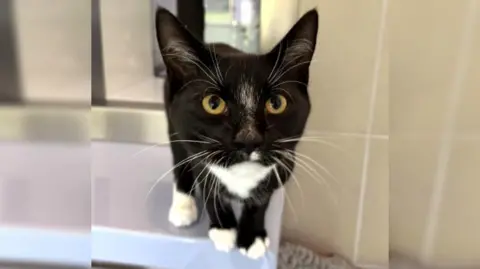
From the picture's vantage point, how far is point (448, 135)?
0.80 meters

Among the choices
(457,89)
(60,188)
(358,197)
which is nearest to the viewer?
(60,188)

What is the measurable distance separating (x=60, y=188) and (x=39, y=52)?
0.67 ft

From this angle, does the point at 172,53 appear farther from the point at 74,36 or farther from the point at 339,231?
the point at 339,231

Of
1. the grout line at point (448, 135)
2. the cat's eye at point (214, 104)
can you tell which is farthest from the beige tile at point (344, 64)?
the cat's eye at point (214, 104)

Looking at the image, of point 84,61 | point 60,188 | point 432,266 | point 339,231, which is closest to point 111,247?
point 60,188

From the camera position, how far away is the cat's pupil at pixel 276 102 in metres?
0.65

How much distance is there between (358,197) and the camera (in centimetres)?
88

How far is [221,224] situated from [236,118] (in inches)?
5.9

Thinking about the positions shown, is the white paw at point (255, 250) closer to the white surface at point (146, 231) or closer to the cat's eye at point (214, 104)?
the white surface at point (146, 231)

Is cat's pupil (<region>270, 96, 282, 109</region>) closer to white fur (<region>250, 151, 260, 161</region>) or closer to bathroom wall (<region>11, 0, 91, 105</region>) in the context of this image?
white fur (<region>250, 151, 260, 161</region>)

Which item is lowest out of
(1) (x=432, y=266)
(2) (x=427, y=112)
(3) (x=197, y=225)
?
(1) (x=432, y=266)

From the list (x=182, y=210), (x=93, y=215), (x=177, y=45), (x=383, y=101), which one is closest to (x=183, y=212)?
(x=182, y=210)

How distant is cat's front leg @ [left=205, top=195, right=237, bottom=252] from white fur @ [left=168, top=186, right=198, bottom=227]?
1.1 inches

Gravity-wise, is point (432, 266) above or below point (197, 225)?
below
